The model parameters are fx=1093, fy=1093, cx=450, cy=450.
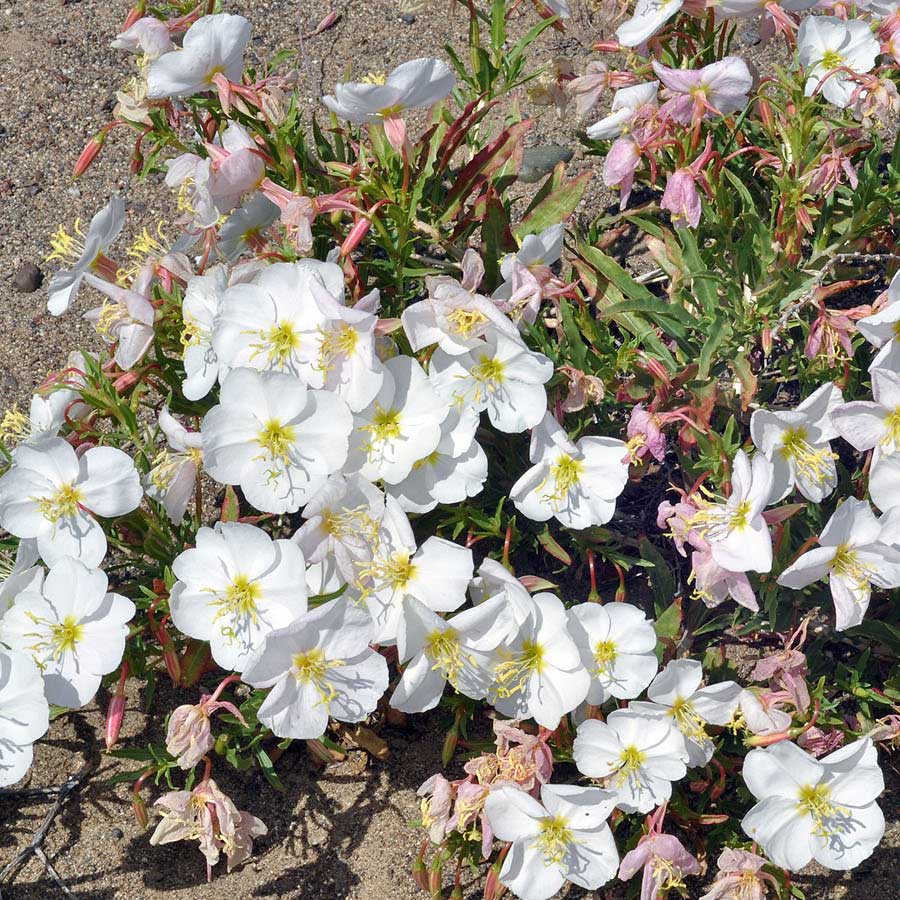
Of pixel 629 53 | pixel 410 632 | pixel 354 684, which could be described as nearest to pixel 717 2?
pixel 629 53

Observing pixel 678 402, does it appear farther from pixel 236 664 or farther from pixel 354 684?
pixel 236 664

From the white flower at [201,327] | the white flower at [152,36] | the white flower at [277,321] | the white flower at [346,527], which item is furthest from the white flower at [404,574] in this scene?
the white flower at [152,36]

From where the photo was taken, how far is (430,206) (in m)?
2.04

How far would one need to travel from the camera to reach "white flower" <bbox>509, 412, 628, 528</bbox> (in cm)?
177

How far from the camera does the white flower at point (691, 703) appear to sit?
1713mm

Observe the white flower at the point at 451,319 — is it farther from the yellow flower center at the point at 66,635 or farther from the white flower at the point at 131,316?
the yellow flower center at the point at 66,635

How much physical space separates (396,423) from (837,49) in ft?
3.25

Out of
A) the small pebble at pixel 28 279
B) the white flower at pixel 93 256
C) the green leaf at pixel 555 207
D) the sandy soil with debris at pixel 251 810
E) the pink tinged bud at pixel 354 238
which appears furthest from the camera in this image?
the small pebble at pixel 28 279

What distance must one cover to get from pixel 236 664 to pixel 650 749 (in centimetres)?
66

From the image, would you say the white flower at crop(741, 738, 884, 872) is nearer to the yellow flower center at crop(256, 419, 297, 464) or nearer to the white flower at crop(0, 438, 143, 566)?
the yellow flower center at crop(256, 419, 297, 464)

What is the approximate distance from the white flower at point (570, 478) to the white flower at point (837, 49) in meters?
0.72

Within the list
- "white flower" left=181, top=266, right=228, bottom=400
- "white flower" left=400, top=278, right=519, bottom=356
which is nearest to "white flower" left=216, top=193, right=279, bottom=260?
"white flower" left=181, top=266, right=228, bottom=400

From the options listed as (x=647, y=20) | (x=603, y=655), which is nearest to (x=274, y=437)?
(x=603, y=655)

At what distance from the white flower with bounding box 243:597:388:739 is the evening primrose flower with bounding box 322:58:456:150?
2.48 feet
